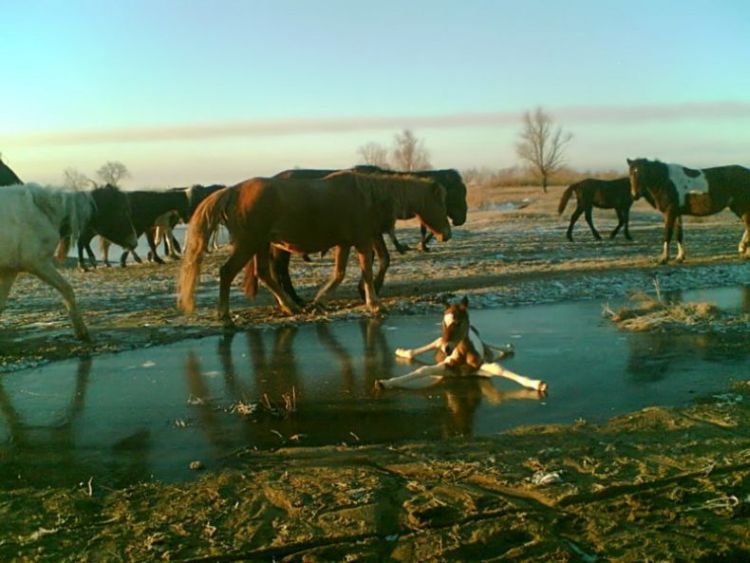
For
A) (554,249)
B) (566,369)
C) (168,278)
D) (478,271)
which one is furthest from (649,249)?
(566,369)

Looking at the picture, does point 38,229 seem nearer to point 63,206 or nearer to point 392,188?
point 63,206

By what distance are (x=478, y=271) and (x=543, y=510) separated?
12.3 m

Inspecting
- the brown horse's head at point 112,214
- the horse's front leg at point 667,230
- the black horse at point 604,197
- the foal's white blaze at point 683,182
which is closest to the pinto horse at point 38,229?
the brown horse's head at point 112,214

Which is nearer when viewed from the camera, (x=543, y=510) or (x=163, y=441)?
(x=543, y=510)

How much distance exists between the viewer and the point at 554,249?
20703 mm

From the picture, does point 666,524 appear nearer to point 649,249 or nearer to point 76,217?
point 76,217

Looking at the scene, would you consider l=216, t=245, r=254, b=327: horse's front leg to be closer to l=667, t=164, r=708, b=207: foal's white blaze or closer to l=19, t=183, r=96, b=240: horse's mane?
A: l=19, t=183, r=96, b=240: horse's mane

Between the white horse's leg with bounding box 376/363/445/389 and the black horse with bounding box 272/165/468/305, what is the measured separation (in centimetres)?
513

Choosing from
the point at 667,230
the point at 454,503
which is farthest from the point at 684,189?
the point at 454,503

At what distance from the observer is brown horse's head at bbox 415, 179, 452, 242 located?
12.7m

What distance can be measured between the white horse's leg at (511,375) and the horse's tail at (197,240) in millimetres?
5097

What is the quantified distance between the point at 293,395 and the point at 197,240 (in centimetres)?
512

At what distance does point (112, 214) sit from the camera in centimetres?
1324

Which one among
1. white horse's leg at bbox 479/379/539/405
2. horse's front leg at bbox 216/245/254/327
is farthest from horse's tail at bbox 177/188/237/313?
white horse's leg at bbox 479/379/539/405
